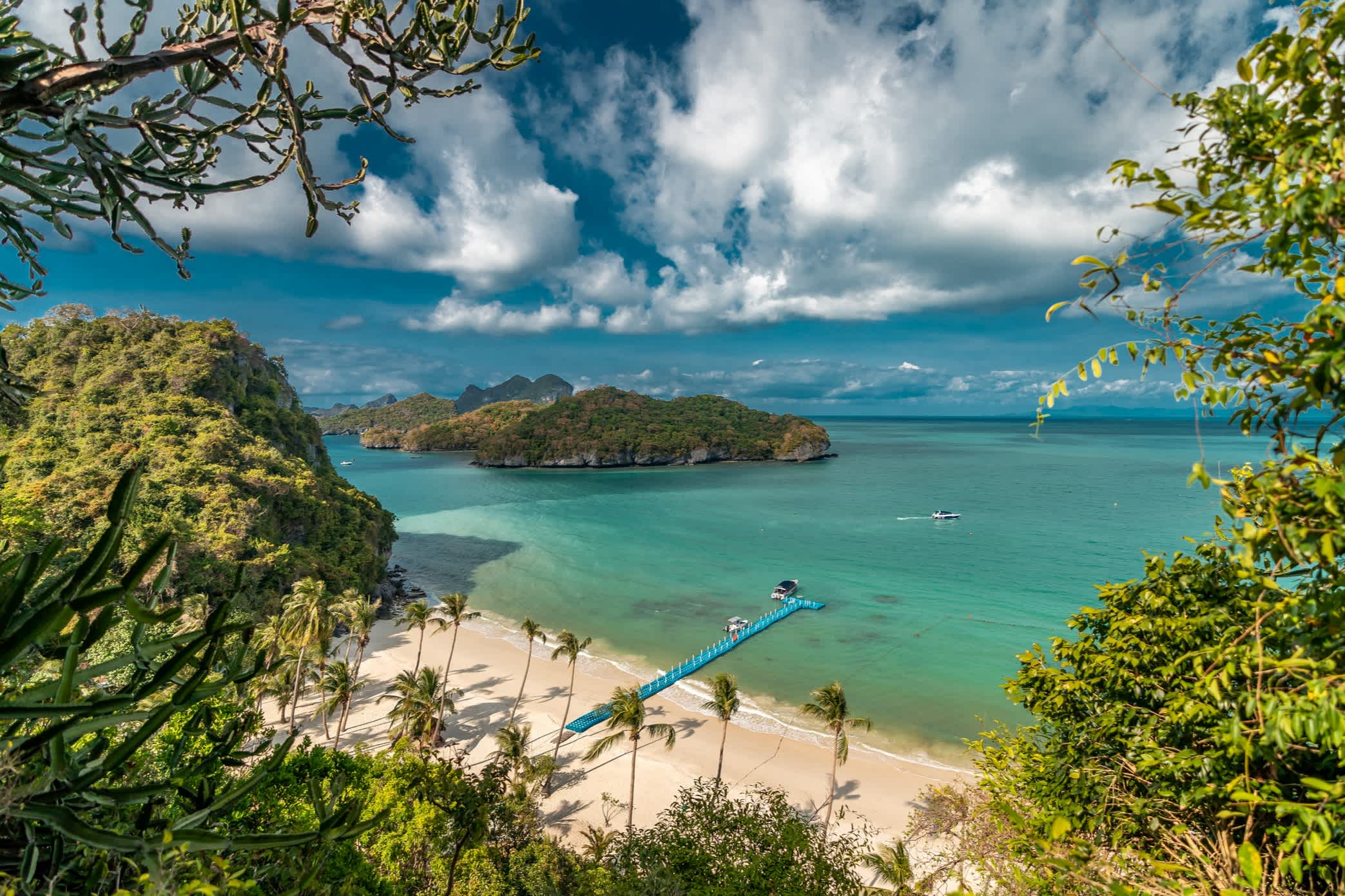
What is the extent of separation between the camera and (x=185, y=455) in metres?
28.0

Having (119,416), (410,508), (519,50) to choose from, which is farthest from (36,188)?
(410,508)

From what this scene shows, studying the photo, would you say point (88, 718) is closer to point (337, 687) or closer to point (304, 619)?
point (304, 619)

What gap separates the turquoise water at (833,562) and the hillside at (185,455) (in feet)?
38.9

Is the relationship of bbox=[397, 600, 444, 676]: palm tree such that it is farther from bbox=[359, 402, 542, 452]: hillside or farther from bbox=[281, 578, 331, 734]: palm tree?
bbox=[359, 402, 542, 452]: hillside

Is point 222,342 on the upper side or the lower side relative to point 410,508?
upper

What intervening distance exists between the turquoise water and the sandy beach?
2.57 metres

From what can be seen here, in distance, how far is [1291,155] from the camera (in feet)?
6.42

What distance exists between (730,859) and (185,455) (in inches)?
1283

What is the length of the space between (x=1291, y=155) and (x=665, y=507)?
71249 millimetres

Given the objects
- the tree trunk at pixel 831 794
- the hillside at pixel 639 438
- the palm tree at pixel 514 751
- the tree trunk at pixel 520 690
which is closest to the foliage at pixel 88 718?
the palm tree at pixel 514 751

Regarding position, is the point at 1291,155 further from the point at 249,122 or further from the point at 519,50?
the point at 249,122

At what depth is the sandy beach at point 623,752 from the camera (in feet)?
59.1

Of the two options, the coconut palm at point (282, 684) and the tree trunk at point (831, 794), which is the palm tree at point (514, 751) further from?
the tree trunk at point (831, 794)

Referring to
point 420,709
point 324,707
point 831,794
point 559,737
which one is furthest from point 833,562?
point 324,707
